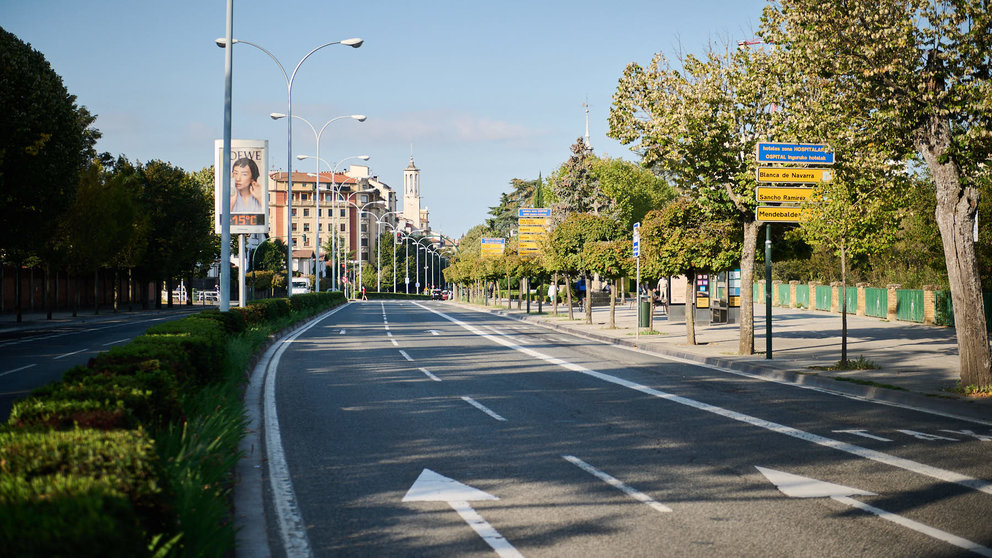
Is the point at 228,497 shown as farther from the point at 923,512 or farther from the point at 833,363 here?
the point at 833,363

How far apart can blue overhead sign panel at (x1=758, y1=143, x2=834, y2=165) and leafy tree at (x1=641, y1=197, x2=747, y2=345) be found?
4831mm

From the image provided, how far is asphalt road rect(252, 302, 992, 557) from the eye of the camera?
570 centimetres

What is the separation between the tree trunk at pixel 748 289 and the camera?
66.6 ft

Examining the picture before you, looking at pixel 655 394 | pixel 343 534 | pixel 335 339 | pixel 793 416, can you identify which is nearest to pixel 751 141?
pixel 655 394

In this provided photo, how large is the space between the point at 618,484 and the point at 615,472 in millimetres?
455

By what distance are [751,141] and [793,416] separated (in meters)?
9.94

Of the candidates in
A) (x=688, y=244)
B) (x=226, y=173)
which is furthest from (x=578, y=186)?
(x=226, y=173)

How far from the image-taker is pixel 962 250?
12883 millimetres

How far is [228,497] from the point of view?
6266mm

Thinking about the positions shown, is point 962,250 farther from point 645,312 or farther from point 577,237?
point 577,237

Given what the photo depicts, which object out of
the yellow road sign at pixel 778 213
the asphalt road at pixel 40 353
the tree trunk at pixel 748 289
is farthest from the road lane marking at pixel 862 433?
the tree trunk at pixel 748 289

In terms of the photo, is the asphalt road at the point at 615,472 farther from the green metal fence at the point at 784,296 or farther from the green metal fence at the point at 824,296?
the green metal fence at the point at 784,296

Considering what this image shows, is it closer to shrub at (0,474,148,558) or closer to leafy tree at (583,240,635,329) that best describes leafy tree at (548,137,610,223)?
leafy tree at (583,240,635,329)

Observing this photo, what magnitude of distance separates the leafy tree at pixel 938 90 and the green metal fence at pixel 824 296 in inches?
1530
